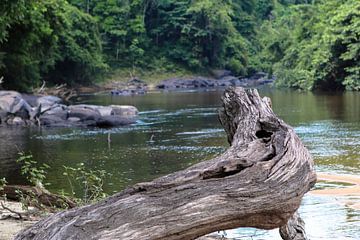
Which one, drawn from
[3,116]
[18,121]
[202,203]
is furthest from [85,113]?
[202,203]

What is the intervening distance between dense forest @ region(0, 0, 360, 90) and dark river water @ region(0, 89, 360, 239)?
5.33 metres

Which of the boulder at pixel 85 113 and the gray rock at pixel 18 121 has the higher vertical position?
the boulder at pixel 85 113

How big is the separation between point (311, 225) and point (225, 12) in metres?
63.4

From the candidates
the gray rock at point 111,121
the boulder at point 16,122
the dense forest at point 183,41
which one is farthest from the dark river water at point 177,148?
the dense forest at point 183,41

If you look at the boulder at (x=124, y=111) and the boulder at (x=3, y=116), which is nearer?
Answer: the boulder at (x=3, y=116)

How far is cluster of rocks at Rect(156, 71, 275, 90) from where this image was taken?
215ft

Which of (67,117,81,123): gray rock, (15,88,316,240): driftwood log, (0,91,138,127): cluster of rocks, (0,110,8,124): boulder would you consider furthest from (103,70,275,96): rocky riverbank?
(15,88,316,240): driftwood log

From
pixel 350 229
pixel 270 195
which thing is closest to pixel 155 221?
pixel 270 195

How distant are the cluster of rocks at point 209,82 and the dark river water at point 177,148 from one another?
33.3 meters

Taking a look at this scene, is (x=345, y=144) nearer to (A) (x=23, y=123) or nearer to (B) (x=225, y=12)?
(A) (x=23, y=123)

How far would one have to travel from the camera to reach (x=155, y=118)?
29.6 m

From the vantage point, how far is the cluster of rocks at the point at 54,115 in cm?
2830

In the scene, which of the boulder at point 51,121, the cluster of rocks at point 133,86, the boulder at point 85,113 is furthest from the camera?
the cluster of rocks at point 133,86

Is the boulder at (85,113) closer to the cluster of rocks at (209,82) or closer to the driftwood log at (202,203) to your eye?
the driftwood log at (202,203)
